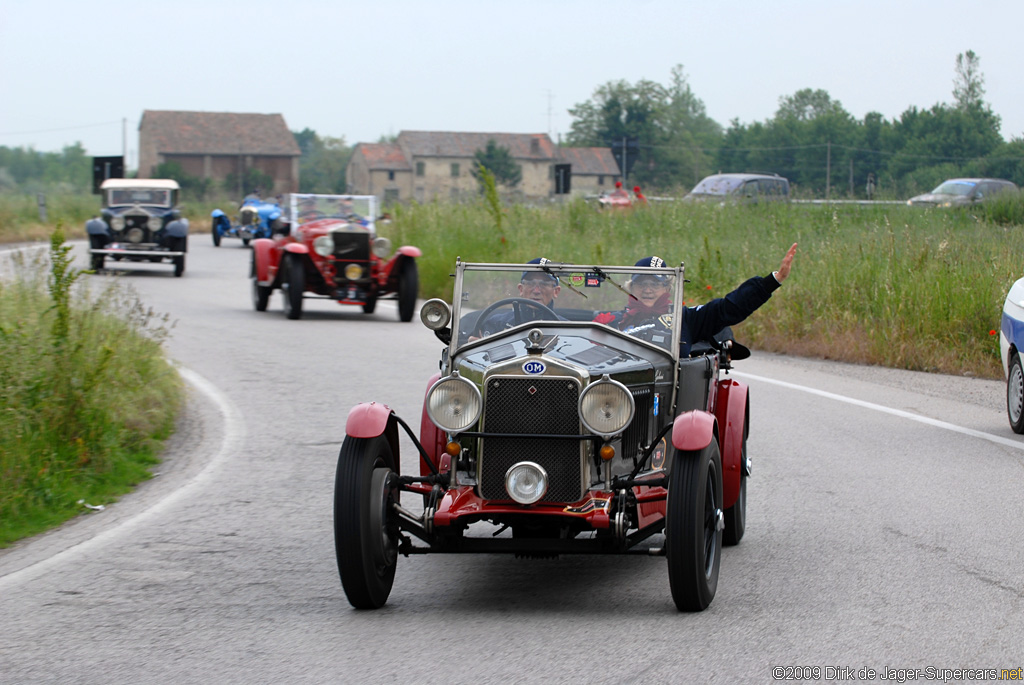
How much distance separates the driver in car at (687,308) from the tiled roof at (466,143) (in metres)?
104

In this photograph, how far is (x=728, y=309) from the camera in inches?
260

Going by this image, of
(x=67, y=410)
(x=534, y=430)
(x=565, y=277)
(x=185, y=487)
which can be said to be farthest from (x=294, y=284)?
(x=534, y=430)

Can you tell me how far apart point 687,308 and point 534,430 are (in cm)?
168

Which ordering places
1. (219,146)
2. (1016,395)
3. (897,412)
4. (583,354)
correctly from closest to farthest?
(583,354), (1016,395), (897,412), (219,146)

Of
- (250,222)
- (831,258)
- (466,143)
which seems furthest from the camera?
(466,143)

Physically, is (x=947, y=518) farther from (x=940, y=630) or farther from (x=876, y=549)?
(x=940, y=630)

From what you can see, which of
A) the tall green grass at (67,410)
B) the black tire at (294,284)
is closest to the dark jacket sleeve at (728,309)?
the tall green grass at (67,410)

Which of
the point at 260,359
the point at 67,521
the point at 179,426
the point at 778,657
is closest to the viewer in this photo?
the point at 778,657

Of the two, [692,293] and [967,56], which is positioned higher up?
[967,56]

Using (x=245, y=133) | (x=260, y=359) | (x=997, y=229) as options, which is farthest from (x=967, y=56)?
(x=245, y=133)

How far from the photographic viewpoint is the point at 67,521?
761cm

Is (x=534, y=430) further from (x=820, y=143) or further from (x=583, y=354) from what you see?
(x=820, y=143)

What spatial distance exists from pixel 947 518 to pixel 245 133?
98.2 meters

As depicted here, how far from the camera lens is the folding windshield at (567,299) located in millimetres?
6340
